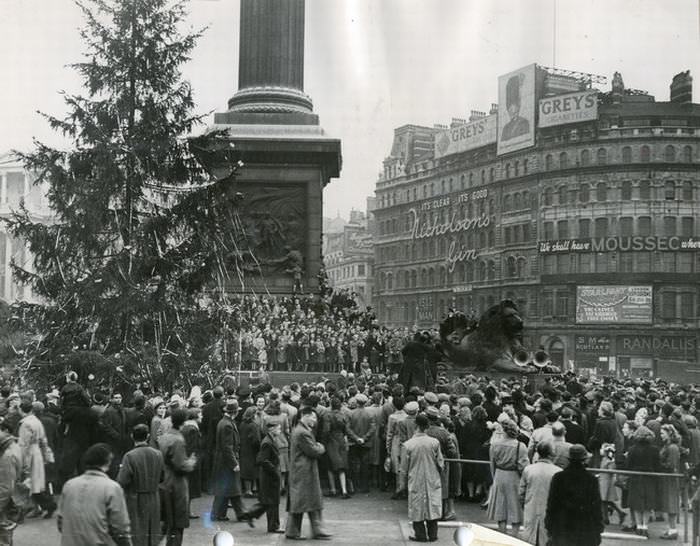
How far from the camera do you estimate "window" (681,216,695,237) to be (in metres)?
67.2

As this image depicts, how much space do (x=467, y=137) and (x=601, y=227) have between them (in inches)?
693

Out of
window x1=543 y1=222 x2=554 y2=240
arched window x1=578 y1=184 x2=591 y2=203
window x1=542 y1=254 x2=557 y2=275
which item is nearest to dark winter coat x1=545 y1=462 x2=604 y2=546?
window x1=542 y1=254 x2=557 y2=275

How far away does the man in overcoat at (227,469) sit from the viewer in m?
11.2

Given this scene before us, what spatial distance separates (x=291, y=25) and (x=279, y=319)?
10150mm

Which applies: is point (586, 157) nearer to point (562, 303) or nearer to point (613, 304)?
point (562, 303)

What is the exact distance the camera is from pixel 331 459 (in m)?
13.4

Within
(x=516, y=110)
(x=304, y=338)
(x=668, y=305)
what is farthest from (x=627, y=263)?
(x=304, y=338)

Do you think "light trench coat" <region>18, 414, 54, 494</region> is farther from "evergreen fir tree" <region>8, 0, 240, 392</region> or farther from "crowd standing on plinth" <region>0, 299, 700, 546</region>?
"evergreen fir tree" <region>8, 0, 240, 392</region>

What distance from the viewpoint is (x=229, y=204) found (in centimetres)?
1903

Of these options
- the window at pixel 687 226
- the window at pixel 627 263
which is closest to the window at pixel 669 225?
the window at pixel 687 226

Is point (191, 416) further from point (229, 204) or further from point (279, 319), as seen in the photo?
point (279, 319)

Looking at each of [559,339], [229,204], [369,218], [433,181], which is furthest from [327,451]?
→ [369,218]

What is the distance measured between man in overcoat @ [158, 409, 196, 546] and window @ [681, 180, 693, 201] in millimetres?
64503

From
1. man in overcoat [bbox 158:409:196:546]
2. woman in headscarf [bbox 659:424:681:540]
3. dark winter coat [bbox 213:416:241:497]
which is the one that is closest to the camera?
man in overcoat [bbox 158:409:196:546]
